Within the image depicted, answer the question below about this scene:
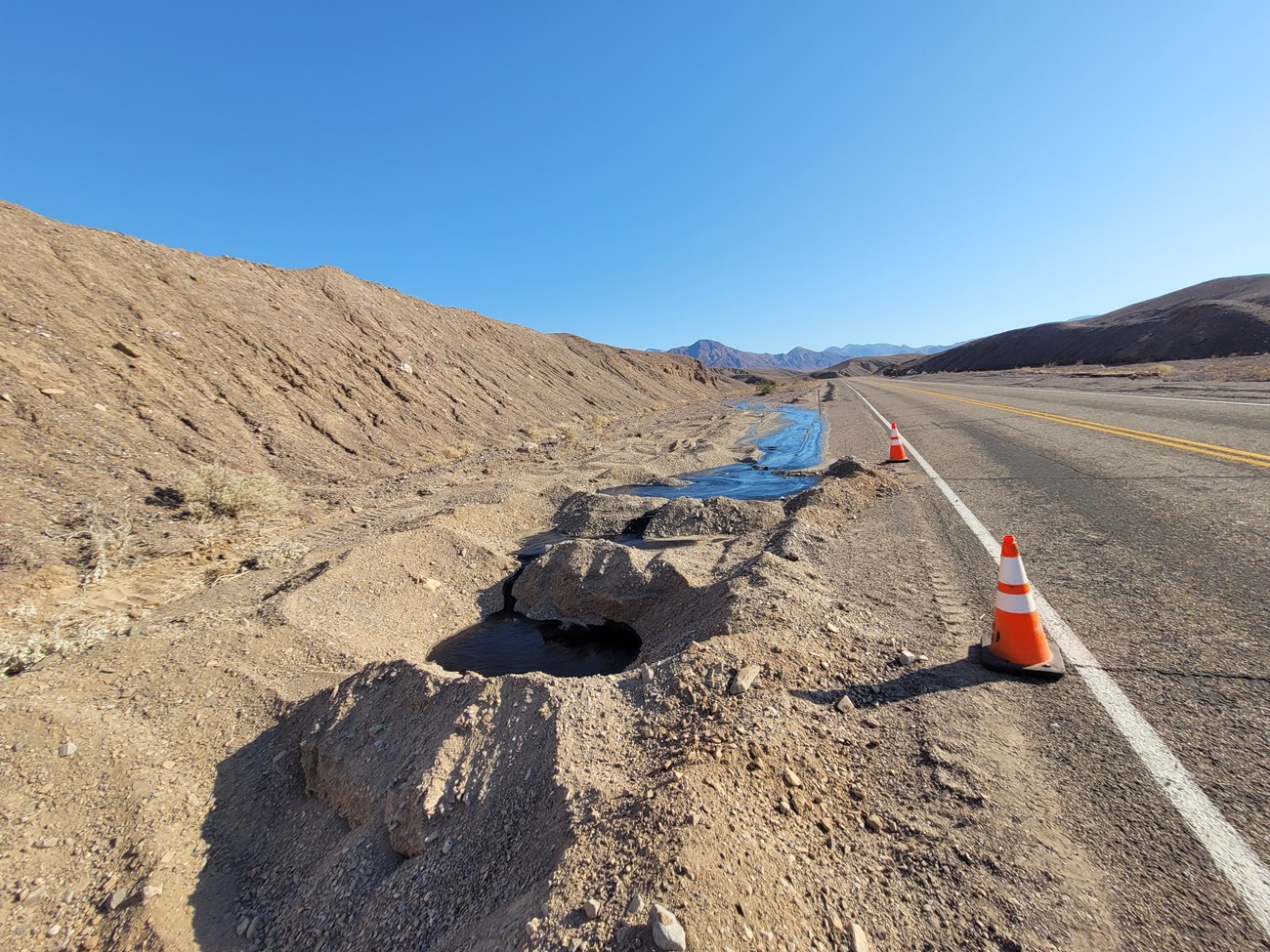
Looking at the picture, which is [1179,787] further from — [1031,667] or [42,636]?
[42,636]

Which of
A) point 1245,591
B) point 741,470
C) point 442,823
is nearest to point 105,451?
point 442,823

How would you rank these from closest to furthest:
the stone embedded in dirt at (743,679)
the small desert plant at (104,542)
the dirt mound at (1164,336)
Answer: the stone embedded in dirt at (743,679)
the small desert plant at (104,542)
the dirt mound at (1164,336)

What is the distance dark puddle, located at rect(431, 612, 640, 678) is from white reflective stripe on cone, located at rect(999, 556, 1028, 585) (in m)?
2.92

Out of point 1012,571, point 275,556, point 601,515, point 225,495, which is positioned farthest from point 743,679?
point 225,495

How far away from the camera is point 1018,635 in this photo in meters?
2.86

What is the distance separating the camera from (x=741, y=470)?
38.8 ft

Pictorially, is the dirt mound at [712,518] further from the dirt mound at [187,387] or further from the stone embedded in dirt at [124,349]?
the stone embedded in dirt at [124,349]

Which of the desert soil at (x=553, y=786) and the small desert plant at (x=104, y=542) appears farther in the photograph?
the small desert plant at (x=104, y=542)

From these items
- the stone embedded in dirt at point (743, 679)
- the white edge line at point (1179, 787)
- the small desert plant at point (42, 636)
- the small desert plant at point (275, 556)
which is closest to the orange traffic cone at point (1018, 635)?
the white edge line at point (1179, 787)

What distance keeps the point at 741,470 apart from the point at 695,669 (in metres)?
9.10

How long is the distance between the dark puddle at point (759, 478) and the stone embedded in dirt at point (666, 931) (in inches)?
282

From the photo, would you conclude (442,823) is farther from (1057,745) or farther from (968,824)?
(1057,745)

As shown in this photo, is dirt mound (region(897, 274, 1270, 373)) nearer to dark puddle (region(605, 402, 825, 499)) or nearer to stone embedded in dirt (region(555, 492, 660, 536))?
dark puddle (region(605, 402, 825, 499))

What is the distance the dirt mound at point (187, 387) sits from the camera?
7504 mm
